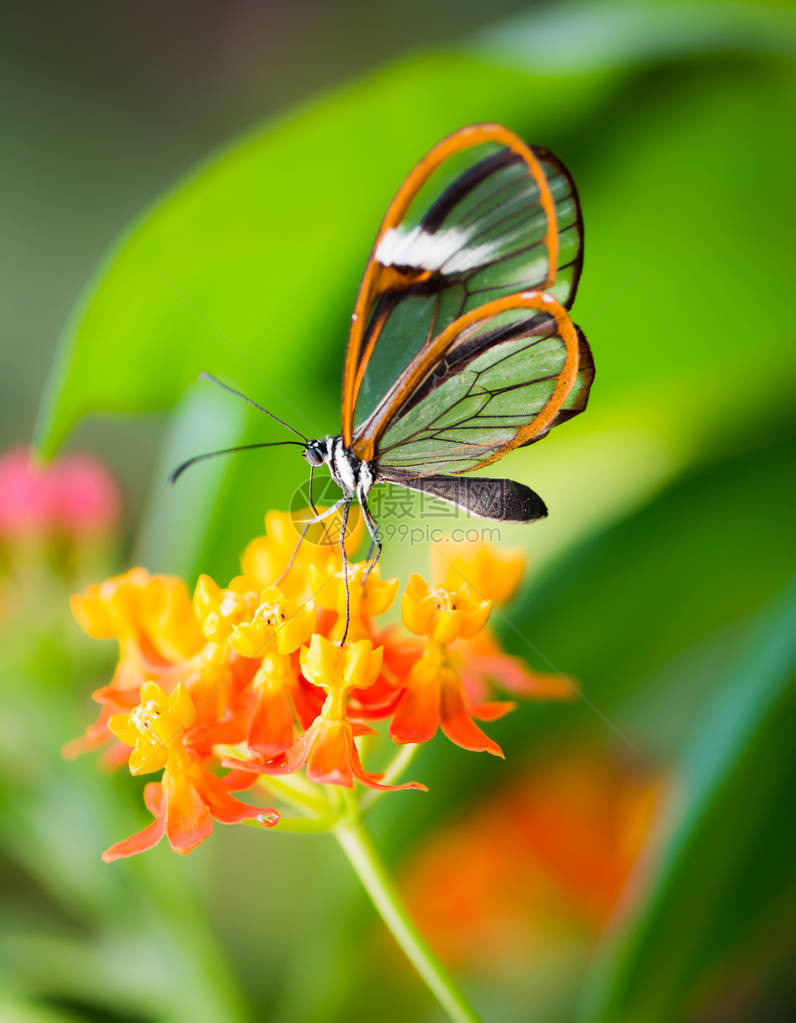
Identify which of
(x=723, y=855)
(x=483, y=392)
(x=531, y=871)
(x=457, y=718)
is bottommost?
(x=531, y=871)

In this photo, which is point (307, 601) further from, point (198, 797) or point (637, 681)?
point (637, 681)

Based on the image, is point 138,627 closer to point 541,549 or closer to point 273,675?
point 273,675

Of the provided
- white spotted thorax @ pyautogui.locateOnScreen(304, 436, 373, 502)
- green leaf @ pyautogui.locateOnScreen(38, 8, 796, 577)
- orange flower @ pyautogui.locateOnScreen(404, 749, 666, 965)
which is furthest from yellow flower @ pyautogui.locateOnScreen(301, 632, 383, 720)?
orange flower @ pyautogui.locateOnScreen(404, 749, 666, 965)

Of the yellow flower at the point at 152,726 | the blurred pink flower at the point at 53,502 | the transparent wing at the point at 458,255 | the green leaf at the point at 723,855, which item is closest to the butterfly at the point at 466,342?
the transparent wing at the point at 458,255

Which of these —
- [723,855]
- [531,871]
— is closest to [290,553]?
[723,855]

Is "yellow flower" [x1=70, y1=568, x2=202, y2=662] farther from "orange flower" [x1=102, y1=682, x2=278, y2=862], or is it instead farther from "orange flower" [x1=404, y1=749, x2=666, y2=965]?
"orange flower" [x1=404, y1=749, x2=666, y2=965]

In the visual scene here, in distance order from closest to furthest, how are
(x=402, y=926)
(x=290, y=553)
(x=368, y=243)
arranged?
(x=402, y=926)
(x=290, y=553)
(x=368, y=243)
